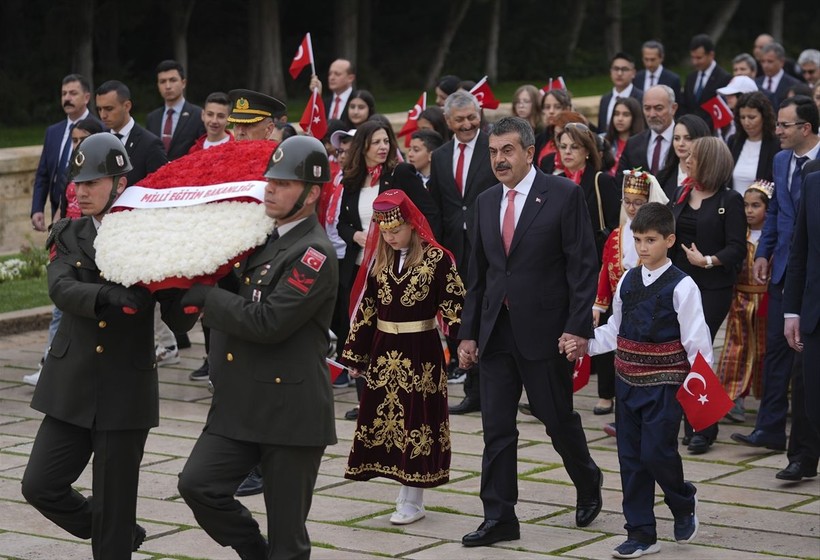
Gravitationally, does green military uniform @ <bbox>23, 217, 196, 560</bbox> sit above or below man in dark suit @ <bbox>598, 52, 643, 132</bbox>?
below

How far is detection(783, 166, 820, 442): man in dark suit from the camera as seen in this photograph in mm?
7133

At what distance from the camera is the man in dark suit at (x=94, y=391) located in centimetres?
615

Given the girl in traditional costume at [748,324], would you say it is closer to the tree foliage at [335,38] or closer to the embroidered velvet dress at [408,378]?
the embroidered velvet dress at [408,378]

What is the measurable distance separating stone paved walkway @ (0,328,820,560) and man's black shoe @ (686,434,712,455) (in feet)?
0.25

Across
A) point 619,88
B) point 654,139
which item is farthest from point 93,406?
point 619,88

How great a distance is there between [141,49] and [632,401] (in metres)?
23.7

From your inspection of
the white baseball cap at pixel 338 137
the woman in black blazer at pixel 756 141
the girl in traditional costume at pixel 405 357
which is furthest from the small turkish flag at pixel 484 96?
the girl in traditional costume at pixel 405 357

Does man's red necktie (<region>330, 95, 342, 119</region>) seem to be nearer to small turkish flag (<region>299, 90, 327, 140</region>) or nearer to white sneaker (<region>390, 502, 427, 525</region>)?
small turkish flag (<region>299, 90, 327, 140</region>)

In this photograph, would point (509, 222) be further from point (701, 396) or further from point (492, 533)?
point (492, 533)

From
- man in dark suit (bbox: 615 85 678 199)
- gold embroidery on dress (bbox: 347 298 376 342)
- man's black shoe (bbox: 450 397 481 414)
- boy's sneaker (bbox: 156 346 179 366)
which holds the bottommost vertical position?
man's black shoe (bbox: 450 397 481 414)

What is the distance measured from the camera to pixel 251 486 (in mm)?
8000

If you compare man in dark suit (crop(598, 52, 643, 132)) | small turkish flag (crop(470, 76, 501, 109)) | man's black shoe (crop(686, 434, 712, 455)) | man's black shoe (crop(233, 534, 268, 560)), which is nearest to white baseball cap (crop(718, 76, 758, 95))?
man in dark suit (crop(598, 52, 643, 132))

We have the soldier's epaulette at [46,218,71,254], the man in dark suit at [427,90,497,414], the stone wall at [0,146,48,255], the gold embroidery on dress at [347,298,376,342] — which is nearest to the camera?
the soldier's epaulette at [46,218,71,254]

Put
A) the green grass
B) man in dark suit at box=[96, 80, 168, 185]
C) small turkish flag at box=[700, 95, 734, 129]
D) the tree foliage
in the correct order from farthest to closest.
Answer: the tree foliage, the green grass, small turkish flag at box=[700, 95, 734, 129], man in dark suit at box=[96, 80, 168, 185]
